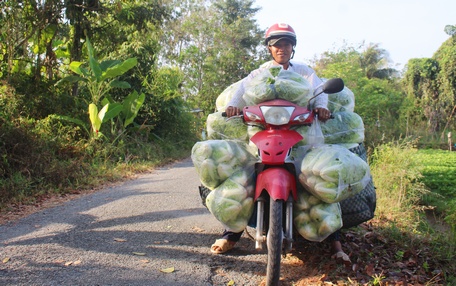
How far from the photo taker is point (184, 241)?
406 centimetres

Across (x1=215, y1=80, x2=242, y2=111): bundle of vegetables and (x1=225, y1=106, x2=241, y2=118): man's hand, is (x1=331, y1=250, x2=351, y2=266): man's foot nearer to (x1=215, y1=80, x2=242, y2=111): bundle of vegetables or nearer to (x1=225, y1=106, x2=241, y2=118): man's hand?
(x1=225, y1=106, x2=241, y2=118): man's hand

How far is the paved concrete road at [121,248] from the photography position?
307 centimetres

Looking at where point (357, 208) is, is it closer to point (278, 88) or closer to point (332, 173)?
point (332, 173)

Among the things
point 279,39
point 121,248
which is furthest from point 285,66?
point 121,248

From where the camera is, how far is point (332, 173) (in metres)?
2.82

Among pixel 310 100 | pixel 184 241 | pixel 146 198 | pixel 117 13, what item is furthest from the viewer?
pixel 117 13

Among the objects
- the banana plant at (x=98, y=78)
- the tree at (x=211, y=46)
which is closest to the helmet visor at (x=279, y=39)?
the banana plant at (x=98, y=78)

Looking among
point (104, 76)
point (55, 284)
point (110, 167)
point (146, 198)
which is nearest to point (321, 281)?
point (55, 284)

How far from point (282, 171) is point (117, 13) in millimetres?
10980

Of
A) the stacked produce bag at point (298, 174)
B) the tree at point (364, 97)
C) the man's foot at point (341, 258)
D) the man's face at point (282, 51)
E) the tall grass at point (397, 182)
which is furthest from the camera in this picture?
the tree at point (364, 97)

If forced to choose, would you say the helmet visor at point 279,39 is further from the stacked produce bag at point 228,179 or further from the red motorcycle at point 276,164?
the stacked produce bag at point 228,179

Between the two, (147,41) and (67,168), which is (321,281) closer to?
(67,168)

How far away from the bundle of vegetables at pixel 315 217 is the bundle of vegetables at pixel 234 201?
1.22ft

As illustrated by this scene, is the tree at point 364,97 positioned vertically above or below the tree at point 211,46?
below
